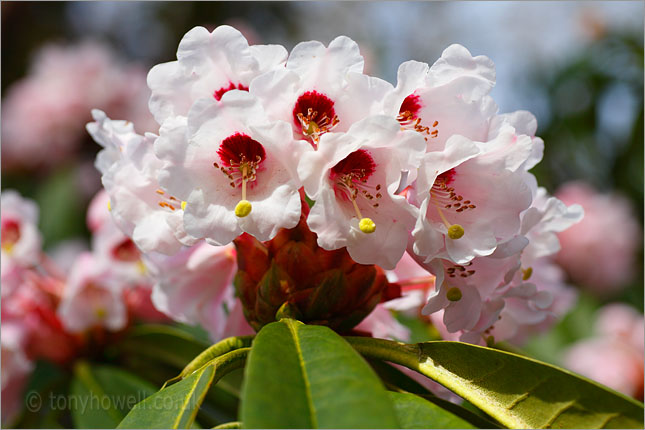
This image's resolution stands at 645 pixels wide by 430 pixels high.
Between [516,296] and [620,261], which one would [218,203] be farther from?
[620,261]

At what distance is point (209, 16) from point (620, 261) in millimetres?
2583

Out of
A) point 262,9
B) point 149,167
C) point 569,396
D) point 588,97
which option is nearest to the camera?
point 569,396

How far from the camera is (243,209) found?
0.77 meters

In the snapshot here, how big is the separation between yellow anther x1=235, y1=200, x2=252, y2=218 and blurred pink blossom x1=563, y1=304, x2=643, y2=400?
1.82m

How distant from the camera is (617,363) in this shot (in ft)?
7.62

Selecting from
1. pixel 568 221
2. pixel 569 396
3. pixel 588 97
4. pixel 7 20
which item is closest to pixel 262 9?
pixel 7 20

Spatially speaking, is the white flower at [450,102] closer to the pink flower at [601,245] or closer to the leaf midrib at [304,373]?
the leaf midrib at [304,373]

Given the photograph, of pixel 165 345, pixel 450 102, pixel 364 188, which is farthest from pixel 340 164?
pixel 165 345

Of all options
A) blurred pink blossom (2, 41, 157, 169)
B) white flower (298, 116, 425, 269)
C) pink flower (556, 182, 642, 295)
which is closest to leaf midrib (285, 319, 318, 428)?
white flower (298, 116, 425, 269)

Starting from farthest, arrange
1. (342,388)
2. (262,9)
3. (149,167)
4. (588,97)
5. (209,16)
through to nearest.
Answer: (262,9) → (209,16) → (588,97) → (149,167) → (342,388)

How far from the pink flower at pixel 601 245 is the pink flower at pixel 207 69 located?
278 centimetres

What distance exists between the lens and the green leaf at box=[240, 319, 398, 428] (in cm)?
58

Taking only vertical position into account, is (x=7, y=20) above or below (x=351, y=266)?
above

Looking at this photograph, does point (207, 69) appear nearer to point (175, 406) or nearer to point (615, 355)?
point (175, 406)
